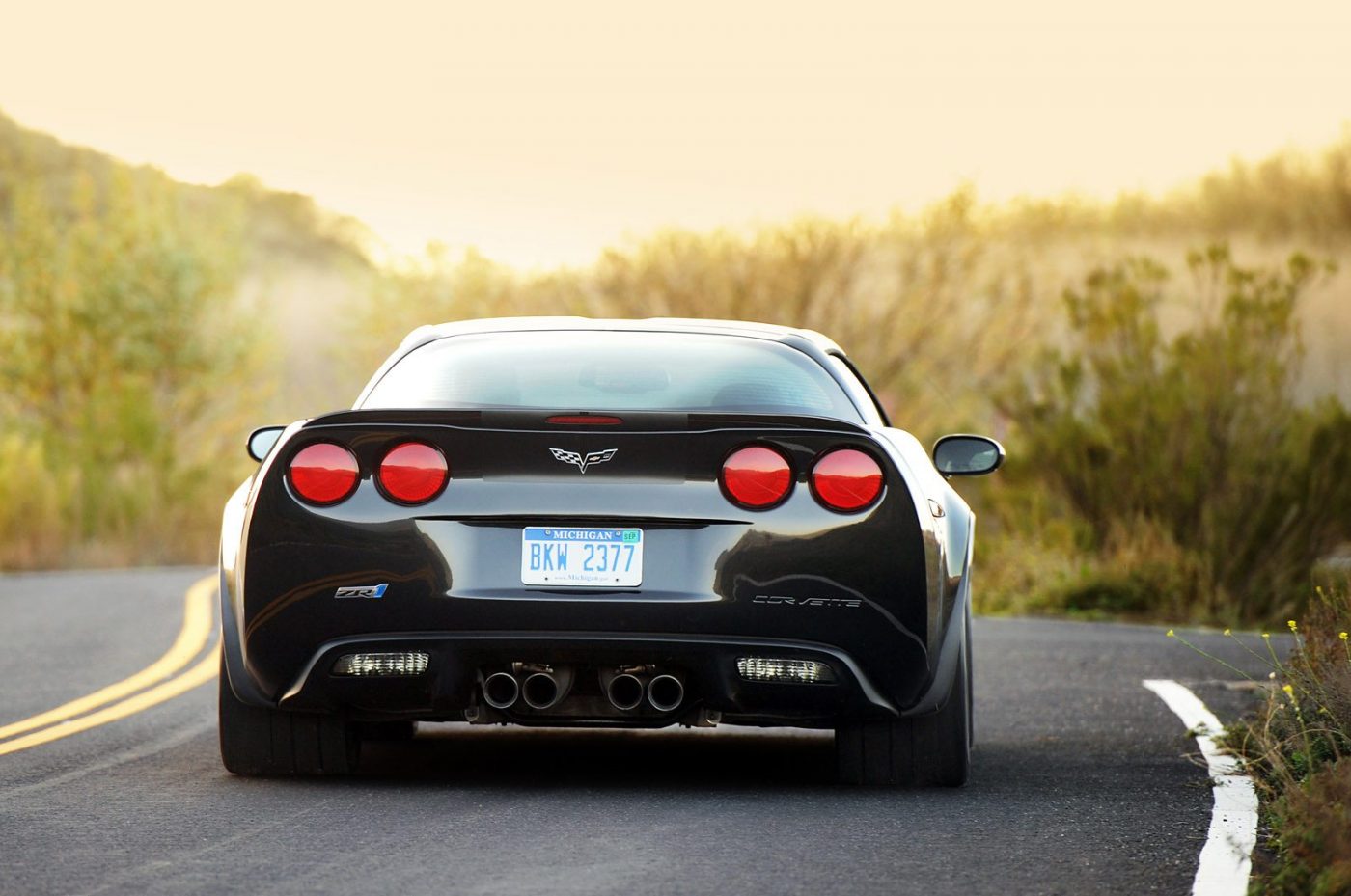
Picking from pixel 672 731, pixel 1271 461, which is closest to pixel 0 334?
pixel 1271 461

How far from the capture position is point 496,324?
7.38 metres

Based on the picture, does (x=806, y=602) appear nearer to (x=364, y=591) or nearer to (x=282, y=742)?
(x=364, y=591)

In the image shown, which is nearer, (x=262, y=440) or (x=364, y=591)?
(x=364, y=591)

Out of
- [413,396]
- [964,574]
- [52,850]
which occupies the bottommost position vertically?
[52,850]

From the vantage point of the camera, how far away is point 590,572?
602 cm

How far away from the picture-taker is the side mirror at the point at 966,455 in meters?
7.35

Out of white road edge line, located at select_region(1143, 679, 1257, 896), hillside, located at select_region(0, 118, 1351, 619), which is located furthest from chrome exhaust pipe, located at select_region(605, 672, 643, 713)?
hillside, located at select_region(0, 118, 1351, 619)

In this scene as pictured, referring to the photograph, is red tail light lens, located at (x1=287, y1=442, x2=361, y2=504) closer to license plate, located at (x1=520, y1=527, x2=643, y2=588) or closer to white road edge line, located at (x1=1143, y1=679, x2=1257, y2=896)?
license plate, located at (x1=520, y1=527, x2=643, y2=588)

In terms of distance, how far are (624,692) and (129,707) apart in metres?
3.47

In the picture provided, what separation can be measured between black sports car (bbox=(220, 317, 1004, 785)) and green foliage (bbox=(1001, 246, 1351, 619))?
10598 mm

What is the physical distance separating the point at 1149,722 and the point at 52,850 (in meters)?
4.87

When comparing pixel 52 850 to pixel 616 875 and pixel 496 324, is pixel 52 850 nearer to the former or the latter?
pixel 616 875

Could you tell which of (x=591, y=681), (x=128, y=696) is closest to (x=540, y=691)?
(x=591, y=681)

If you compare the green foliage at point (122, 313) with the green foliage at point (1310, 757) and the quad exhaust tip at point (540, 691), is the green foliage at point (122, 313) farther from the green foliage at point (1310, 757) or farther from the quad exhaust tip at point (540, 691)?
the quad exhaust tip at point (540, 691)
